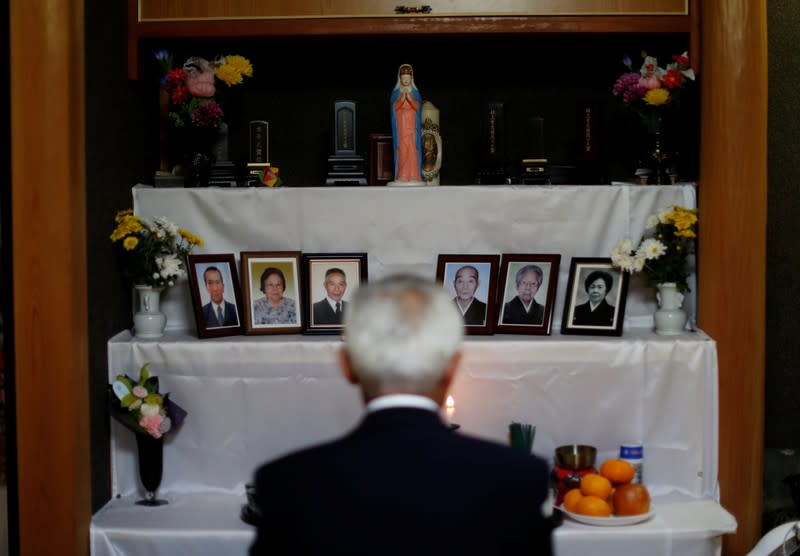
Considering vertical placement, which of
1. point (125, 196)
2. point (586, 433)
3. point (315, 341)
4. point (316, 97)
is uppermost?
point (316, 97)

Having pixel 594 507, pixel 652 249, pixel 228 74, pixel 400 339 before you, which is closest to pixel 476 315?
pixel 652 249

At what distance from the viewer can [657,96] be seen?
343cm

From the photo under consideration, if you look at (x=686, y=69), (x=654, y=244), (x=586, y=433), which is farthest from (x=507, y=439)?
(x=686, y=69)

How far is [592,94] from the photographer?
3.88m

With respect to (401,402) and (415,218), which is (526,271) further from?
(401,402)

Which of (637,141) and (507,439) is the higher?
(637,141)

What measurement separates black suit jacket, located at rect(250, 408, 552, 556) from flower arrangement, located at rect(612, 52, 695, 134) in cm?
227

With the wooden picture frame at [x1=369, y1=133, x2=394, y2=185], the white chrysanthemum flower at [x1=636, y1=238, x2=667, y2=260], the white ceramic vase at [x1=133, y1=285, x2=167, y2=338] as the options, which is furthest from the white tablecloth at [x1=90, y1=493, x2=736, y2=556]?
the wooden picture frame at [x1=369, y1=133, x2=394, y2=185]

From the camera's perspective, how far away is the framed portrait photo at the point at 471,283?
3387 millimetres

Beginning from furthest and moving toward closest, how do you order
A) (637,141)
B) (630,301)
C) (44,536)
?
(637,141) < (630,301) < (44,536)

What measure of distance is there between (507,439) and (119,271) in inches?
51.9

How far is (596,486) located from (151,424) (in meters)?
1.29

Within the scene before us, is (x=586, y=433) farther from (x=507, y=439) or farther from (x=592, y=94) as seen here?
(x=592, y=94)

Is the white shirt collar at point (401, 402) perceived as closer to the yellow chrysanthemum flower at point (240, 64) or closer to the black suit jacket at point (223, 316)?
the black suit jacket at point (223, 316)
